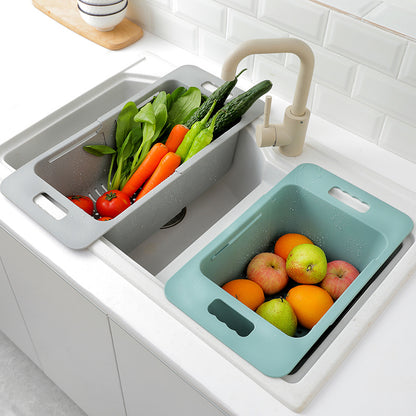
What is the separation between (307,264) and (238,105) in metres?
0.38

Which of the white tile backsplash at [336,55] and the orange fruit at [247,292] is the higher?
the white tile backsplash at [336,55]

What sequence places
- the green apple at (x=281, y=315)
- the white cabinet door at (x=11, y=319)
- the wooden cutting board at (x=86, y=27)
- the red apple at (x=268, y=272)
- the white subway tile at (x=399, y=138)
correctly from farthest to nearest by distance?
the wooden cutting board at (x=86, y=27) → the white cabinet door at (x=11, y=319) → the white subway tile at (x=399, y=138) → the red apple at (x=268, y=272) → the green apple at (x=281, y=315)

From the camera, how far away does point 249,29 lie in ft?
4.40

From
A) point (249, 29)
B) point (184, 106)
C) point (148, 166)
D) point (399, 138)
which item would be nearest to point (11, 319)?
point (148, 166)

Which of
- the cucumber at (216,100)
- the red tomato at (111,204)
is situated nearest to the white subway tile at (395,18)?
the cucumber at (216,100)

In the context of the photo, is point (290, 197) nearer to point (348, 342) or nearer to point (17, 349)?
A: point (348, 342)

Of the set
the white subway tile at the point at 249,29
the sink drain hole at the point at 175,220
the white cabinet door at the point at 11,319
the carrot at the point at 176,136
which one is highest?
the white subway tile at the point at 249,29

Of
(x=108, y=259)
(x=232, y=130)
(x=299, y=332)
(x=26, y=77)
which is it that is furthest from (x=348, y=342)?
(x=26, y=77)

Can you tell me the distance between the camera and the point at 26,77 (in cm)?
143

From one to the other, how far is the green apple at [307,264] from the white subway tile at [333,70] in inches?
16.1

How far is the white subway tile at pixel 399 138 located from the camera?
1201 mm

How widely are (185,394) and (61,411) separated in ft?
3.13

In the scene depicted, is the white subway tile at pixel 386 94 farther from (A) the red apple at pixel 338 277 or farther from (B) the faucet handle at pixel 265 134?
(A) the red apple at pixel 338 277

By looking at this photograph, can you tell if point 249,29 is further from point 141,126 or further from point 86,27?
point 86,27
